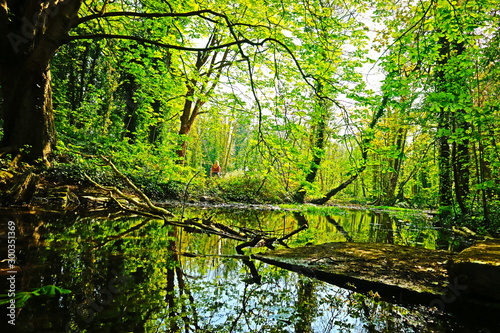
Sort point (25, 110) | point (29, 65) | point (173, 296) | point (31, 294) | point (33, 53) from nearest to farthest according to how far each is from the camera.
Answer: point (31, 294), point (173, 296), point (33, 53), point (29, 65), point (25, 110)

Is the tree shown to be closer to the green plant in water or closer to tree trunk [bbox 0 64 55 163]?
→ tree trunk [bbox 0 64 55 163]

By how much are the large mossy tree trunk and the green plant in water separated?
5119 millimetres

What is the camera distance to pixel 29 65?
5.41m

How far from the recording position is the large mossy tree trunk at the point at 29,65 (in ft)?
16.4

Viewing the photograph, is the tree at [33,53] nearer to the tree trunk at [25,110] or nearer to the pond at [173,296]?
the tree trunk at [25,110]

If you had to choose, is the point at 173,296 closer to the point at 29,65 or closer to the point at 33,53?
the point at 33,53

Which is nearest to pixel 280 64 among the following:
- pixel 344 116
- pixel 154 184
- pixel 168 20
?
pixel 344 116

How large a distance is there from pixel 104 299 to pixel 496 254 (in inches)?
140

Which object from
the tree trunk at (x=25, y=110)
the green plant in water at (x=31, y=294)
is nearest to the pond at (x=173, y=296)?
the green plant in water at (x=31, y=294)

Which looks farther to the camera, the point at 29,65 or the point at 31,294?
the point at 29,65

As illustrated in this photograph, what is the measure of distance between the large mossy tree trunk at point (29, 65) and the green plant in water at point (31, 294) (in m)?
5.12

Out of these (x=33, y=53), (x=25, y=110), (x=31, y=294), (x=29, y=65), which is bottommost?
(x=31, y=294)

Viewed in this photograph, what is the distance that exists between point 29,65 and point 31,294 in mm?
5645

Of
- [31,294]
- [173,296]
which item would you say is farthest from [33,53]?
[173,296]
